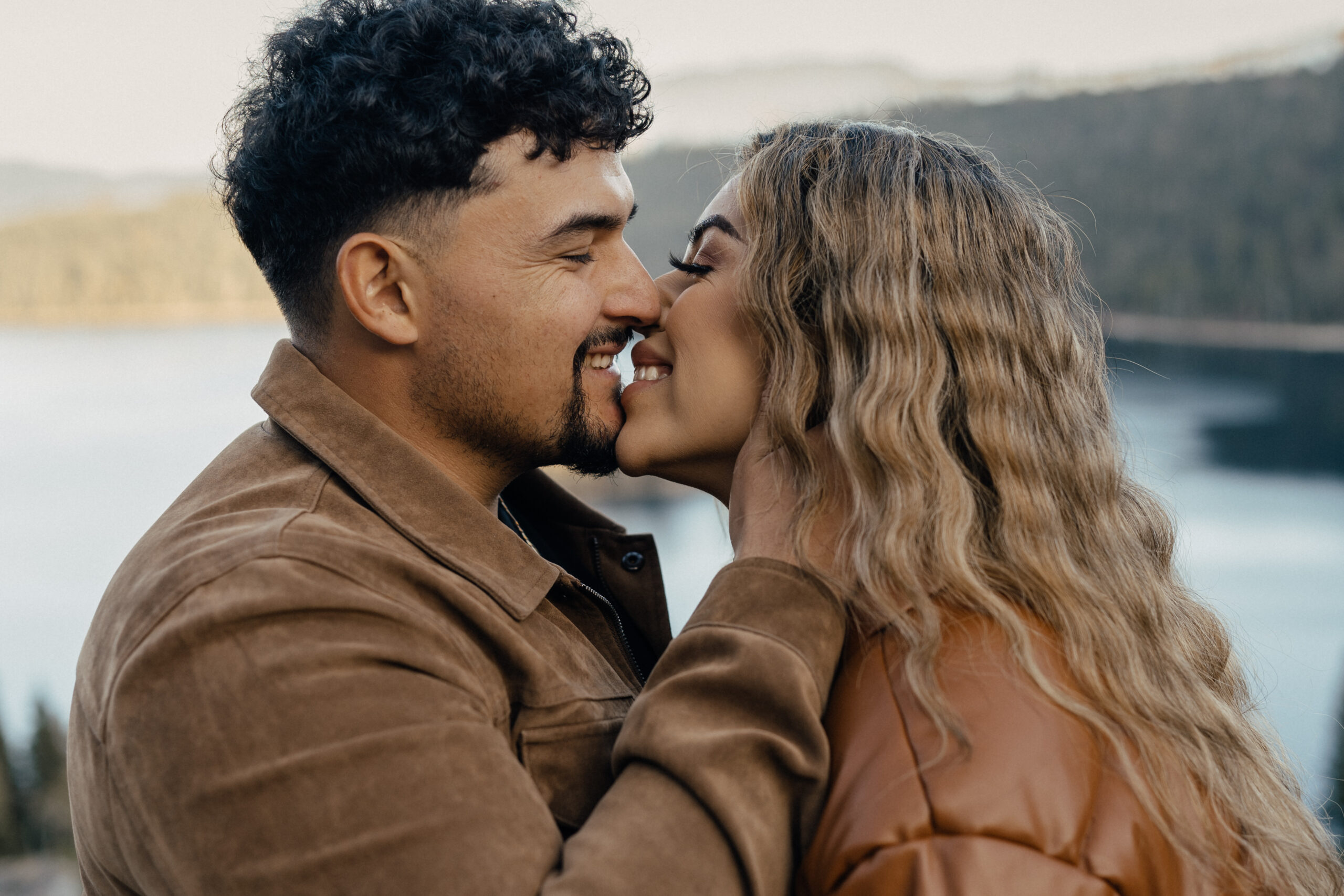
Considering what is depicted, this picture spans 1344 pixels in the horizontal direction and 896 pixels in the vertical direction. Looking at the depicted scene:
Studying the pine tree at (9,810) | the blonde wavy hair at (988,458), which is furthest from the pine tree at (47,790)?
the blonde wavy hair at (988,458)

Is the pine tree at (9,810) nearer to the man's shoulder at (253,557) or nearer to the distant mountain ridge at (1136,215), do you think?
the man's shoulder at (253,557)

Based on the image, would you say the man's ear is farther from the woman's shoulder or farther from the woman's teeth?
the woman's shoulder

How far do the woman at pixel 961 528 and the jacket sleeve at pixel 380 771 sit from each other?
0.58 ft

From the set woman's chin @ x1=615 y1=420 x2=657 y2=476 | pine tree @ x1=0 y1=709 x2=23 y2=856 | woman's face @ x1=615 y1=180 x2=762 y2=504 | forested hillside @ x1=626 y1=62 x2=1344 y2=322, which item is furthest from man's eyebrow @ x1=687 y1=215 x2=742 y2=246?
forested hillside @ x1=626 y1=62 x2=1344 y2=322

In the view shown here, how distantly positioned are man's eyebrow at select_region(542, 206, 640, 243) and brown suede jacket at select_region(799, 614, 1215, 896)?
3.45 feet

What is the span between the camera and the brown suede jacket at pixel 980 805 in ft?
4.39

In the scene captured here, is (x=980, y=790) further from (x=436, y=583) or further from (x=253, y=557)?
(x=253, y=557)

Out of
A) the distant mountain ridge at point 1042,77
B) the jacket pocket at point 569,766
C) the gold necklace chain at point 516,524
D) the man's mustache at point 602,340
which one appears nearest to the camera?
the jacket pocket at point 569,766

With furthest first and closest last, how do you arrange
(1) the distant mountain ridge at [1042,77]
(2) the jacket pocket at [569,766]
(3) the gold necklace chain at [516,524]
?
1. (1) the distant mountain ridge at [1042,77]
2. (3) the gold necklace chain at [516,524]
3. (2) the jacket pocket at [569,766]

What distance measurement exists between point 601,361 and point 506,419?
0.27 metres

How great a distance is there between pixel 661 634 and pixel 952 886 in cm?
103

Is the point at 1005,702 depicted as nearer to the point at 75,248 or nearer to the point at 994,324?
the point at 994,324

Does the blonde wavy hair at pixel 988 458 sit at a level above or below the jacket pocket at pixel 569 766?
above

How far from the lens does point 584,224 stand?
2.08 m
